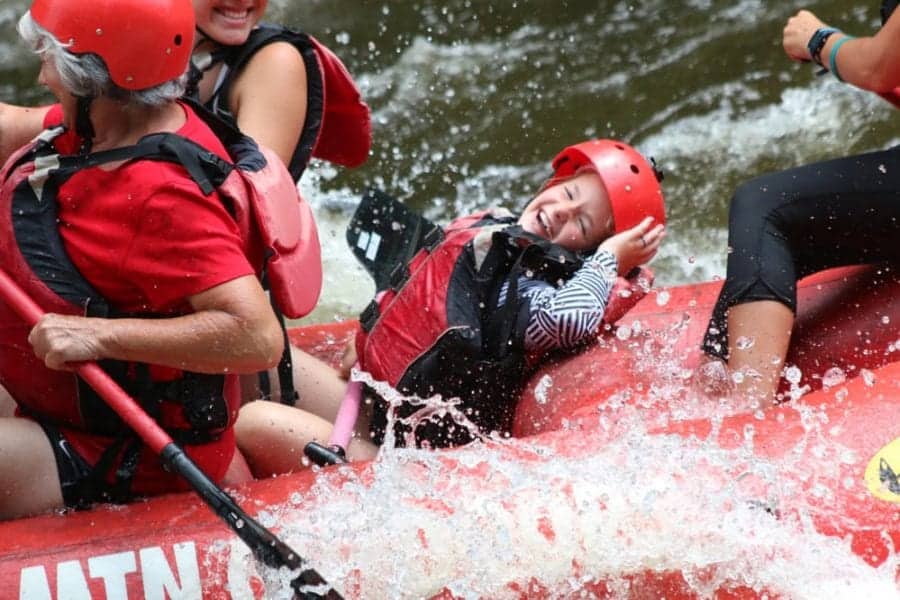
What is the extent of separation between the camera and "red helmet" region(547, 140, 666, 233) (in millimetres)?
2861

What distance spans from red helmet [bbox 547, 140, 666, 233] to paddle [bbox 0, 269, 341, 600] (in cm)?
111

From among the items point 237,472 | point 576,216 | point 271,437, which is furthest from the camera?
point 576,216

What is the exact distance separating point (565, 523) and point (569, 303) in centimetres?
64

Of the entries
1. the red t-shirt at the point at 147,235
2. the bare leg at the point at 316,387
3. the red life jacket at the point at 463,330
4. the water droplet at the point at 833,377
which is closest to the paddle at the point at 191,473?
the red t-shirt at the point at 147,235

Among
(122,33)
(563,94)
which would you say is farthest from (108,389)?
(563,94)

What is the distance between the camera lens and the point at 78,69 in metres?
2.06

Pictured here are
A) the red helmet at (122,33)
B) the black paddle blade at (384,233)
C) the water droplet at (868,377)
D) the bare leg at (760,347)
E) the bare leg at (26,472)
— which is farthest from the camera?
the black paddle blade at (384,233)

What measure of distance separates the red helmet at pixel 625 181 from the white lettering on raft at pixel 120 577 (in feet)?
3.88

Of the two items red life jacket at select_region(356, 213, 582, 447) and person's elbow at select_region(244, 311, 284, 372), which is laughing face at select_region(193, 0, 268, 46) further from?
person's elbow at select_region(244, 311, 284, 372)

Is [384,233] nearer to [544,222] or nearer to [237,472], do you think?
[544,222]

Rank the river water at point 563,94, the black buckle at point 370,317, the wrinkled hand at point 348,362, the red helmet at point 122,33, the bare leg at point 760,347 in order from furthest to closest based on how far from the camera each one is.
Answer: the river water at point 563,94
the wrinkled hand at point 348,362
the black buckle at point 370,317
the bare leg at point 760,347
the red helmet at point 122,33

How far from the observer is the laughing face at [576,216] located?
288cm

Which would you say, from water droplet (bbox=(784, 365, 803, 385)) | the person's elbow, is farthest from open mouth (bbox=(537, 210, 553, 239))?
the person's elbow

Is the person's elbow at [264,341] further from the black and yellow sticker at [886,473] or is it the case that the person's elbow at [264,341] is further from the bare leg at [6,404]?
the black and yellow sticker at [886,473]
